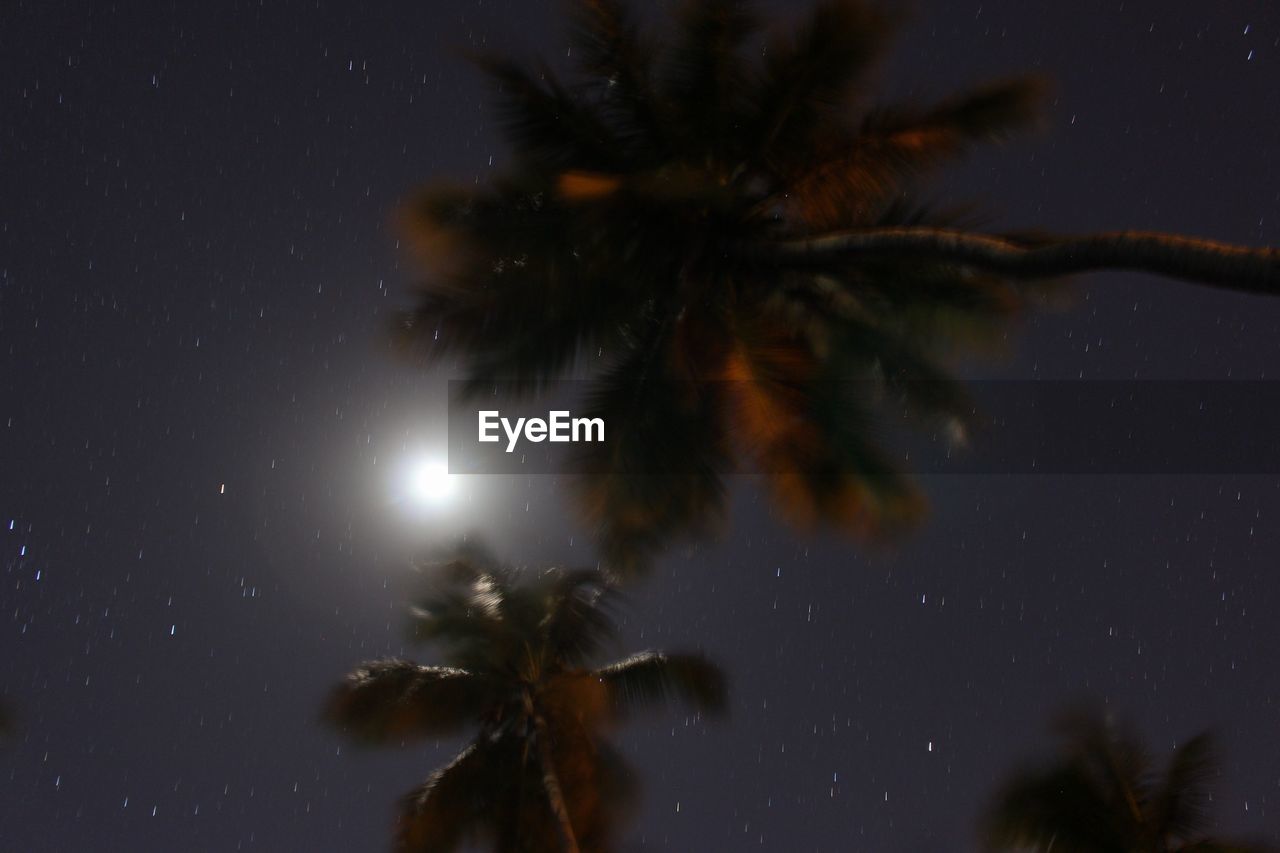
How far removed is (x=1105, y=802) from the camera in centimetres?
1888

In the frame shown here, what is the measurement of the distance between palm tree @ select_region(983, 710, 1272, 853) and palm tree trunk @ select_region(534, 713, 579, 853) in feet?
21.6

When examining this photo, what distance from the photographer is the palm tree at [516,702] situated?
Answer: 1797 cm

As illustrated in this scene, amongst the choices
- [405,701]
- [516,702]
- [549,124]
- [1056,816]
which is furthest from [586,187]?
[1056,816]

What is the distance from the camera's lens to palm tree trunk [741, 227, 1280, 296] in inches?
258

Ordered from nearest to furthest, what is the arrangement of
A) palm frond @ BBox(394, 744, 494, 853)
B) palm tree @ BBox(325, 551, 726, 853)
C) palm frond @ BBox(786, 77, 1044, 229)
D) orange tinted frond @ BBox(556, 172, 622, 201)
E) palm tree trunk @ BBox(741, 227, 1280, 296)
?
1. palm tree trunk @ BBox(741, 227, 1280, 296)
2. orange tinted frond @ BBox(556, 172, 622, 201)
3. palm frond @ BBox(786, 77, 1044, 229)
4. palm frond @ BBox(394, 744, 494, 853)
5. palm tree @ BBox(325, 551, 726, 853)

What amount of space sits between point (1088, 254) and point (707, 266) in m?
5.70

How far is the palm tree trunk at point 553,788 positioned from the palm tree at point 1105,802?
21.6 feet

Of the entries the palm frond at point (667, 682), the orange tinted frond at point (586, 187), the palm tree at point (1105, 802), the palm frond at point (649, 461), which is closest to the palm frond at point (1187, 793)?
the palm tree at point (1105, 802)

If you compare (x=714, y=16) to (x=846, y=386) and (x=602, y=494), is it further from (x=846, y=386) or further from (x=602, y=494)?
(x=602, y=494)

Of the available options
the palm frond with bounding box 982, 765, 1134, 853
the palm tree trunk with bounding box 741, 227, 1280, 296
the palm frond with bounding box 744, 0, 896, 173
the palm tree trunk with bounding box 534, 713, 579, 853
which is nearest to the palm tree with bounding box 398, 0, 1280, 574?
the palm frond with bounding box 744, 0, 896, 173

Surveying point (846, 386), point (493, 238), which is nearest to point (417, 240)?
point (493, 238)

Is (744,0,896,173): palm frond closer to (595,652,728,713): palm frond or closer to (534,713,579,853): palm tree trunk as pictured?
(595,652,728,713): palm frond

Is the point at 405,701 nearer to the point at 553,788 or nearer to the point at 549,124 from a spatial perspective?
the point at 553,788

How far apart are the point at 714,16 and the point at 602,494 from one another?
531 cm
